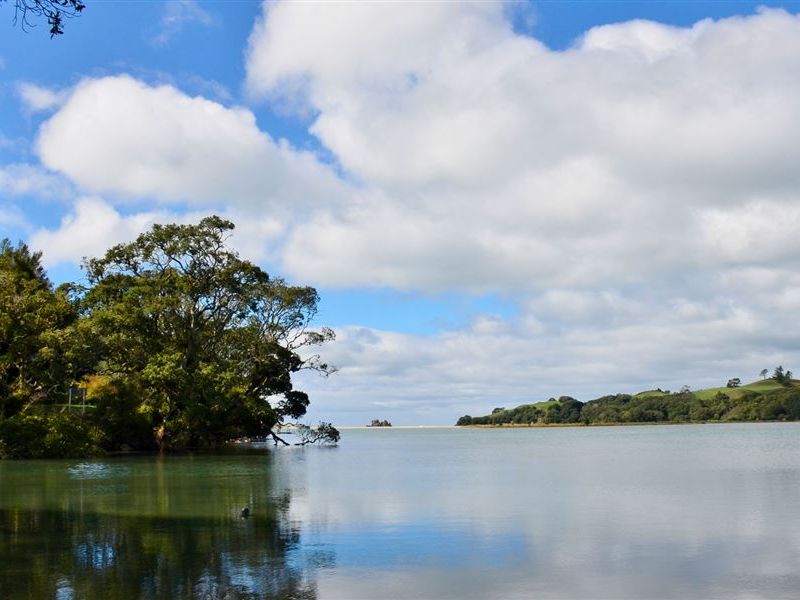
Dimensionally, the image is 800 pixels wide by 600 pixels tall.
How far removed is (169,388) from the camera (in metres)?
58.4

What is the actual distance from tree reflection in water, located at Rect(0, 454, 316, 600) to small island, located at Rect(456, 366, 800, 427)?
15343 cm

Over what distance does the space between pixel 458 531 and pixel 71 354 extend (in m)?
38.7

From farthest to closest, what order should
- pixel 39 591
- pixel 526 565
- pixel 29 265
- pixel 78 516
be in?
pixel 29 265 → pixel 78 516 → pixel 526 565 → pixel 39 591

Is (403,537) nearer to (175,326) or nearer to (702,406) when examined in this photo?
(175,326)

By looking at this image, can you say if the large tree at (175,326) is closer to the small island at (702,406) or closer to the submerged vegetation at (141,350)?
the submerged vegetation at (141,350)

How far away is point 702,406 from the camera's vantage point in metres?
170

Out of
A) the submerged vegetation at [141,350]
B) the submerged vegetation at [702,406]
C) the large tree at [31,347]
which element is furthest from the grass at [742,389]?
the large tree at [31,347]

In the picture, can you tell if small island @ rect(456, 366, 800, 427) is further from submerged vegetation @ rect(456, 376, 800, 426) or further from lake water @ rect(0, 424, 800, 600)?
lake water @ rect(0, 424, 800, 600)

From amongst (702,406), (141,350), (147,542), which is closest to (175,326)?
(141,350)

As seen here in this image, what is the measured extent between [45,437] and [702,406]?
15103 centimetres

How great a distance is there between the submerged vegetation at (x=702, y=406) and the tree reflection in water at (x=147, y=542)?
501 feet

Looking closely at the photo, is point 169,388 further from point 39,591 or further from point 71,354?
point 39,591

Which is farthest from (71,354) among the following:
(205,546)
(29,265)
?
(205,546)

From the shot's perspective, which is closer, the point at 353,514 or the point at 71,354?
the point at 353,514
